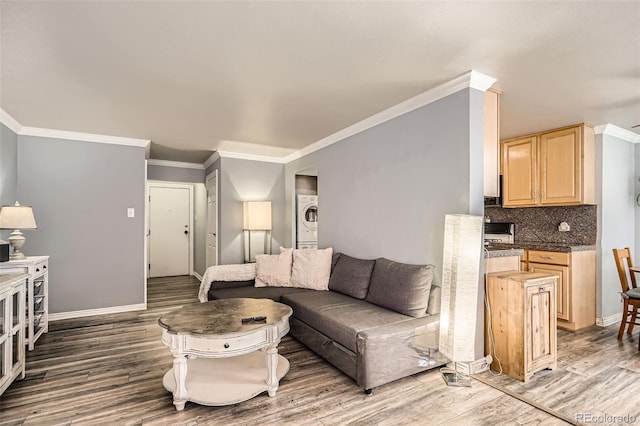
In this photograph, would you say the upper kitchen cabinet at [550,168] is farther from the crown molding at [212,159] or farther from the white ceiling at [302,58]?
the crown molding at [212,159]

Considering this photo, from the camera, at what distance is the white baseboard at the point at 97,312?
161 inches

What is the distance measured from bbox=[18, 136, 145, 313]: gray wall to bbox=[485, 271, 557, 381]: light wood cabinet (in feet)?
14.2

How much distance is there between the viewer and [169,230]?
23.7 feet

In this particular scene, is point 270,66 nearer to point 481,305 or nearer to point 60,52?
point 60,52

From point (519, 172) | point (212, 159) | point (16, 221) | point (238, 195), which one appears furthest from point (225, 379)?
point (519, 172)

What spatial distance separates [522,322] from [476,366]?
0.51 metres

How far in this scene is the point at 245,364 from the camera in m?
2.62

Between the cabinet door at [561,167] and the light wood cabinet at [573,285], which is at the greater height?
the cabinet door at [561,167]

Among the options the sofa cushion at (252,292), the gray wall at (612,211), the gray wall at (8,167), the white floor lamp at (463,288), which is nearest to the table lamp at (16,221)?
the gray wall at (8,167)

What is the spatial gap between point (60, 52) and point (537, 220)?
531cm

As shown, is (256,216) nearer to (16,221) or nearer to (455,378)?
(16,221)

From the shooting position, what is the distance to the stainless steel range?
15.5 ft

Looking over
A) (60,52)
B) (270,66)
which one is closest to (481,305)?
(270,66)

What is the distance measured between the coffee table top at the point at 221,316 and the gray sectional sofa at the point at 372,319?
1.51ft
